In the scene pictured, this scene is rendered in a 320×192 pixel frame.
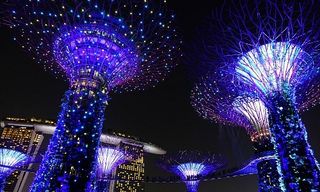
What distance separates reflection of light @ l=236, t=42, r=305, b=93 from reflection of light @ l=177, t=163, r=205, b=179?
53.4 feet

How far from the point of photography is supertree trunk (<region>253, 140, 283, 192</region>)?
15.4m

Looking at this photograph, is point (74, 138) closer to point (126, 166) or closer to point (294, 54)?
point (294, 54)

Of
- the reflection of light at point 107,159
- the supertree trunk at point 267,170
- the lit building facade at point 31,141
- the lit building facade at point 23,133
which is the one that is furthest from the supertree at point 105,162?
the lit building facade at point 23,133

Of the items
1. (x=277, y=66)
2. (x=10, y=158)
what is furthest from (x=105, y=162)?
(x=277, y=66)

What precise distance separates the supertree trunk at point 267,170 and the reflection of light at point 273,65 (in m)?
5.81

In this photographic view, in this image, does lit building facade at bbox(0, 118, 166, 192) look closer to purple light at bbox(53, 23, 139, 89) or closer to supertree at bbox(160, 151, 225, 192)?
supertree at bbox(160, 151, 225, 192)

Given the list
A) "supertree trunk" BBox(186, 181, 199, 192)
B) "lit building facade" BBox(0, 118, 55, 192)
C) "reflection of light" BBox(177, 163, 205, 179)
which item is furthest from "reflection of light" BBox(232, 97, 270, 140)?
"lit building facade" BBox(0, 118, 55, 192)

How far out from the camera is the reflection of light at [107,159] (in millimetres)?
21609

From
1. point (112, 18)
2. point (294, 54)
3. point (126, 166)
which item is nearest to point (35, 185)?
point (112, 18)

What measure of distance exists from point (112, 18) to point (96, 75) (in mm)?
2547

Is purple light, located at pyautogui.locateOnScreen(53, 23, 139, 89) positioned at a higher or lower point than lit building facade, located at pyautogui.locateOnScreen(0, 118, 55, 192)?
lower

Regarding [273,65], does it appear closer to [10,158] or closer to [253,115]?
[253,115]

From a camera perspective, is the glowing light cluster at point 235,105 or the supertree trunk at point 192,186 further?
the supertree trunk at point 192,186

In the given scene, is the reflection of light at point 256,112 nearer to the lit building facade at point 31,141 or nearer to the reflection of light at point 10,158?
the reflection of light at point 10,158
